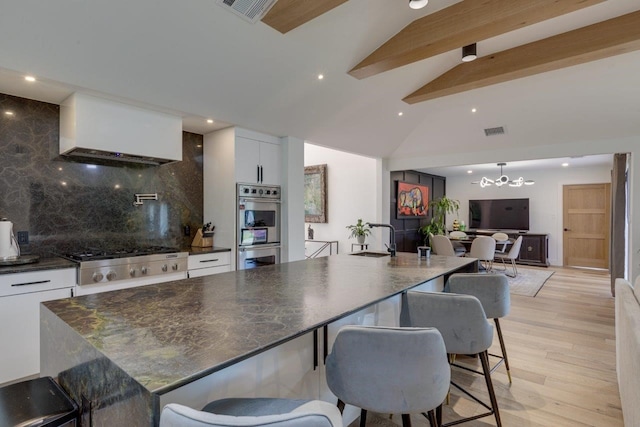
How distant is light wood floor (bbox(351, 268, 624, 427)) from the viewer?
212 centimetres

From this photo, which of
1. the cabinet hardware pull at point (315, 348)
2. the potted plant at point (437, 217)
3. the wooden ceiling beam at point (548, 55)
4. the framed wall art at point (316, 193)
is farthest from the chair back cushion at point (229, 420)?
the potted plant at point (437, 217)

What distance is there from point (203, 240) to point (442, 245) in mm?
4496

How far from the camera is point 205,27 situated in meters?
2.47

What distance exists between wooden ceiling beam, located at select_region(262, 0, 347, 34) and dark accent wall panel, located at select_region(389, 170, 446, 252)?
4627mm

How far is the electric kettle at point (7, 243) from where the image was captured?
2.58 m

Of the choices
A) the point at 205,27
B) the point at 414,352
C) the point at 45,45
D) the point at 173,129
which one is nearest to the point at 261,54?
the point at 205,27

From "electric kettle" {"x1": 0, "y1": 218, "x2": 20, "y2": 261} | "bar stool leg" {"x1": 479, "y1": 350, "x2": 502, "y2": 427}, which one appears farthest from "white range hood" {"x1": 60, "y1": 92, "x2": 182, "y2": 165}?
"bar stool leg" {"x1": 479, "y1": 350, "x2": 502, "y2": 427}

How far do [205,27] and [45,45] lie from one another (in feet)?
3.44

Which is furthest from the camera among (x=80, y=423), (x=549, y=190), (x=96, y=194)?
(x=549, y=190)

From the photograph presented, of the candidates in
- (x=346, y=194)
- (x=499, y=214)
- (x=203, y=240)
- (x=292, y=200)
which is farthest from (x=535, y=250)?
(x=203, y=240)

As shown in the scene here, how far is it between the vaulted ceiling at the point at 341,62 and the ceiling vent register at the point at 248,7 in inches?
3.6

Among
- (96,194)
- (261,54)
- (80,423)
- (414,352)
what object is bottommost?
(80,423)

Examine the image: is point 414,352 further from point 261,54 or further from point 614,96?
point 614,96

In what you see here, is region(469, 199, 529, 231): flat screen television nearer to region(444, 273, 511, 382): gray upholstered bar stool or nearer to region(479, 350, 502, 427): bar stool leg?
region(444, 273, 511, 382): gray upholstered bar stool
